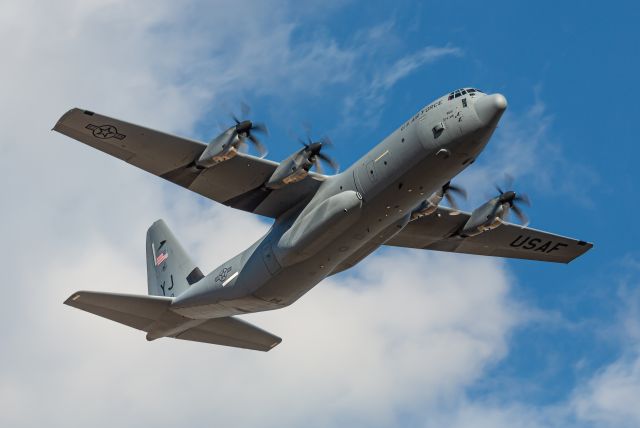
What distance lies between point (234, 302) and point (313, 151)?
19.2ft

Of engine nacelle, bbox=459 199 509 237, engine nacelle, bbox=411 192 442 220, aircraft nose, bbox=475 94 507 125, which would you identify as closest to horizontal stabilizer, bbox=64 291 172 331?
engine nacelle, bbox=411 192 442 220

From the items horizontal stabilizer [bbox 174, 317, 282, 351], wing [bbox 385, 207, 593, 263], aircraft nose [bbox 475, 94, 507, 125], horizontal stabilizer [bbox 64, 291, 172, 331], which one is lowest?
horizontal stabilizer [bbox 174, 317, 282, 351]

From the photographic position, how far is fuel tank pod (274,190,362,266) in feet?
110

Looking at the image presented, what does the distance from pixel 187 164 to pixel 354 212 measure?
6.10 m

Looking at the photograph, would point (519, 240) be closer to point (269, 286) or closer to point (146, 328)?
point (269, 286)

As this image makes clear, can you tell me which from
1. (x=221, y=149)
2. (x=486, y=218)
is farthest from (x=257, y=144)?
(x=486, y=218)

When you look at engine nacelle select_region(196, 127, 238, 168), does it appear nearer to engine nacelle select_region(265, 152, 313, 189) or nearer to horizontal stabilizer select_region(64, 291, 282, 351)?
engine nacelle select_region(265, 152, 313, 189)

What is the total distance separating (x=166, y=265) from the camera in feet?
140

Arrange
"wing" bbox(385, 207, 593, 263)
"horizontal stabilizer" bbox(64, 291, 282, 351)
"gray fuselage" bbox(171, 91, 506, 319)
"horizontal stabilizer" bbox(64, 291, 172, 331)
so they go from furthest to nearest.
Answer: "wing" bbox(385, 207, 593, 263), "horizontal stabilizer" bbox(64, 291, 282, 351), "horizontal stabilizer" bbox(64, 291, 172, 331), "gray fuselage" bbox(171, 91, 506, 319)

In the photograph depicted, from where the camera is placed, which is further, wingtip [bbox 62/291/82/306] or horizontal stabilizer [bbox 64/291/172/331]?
horizontal stabilizer [bbox 64/291/172/331]

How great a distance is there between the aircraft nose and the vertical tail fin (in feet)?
44.0

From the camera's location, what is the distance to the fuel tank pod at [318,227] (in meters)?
33.5

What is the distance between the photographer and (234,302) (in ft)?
121

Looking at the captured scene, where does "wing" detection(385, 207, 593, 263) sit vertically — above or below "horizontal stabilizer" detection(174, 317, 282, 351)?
A: above
